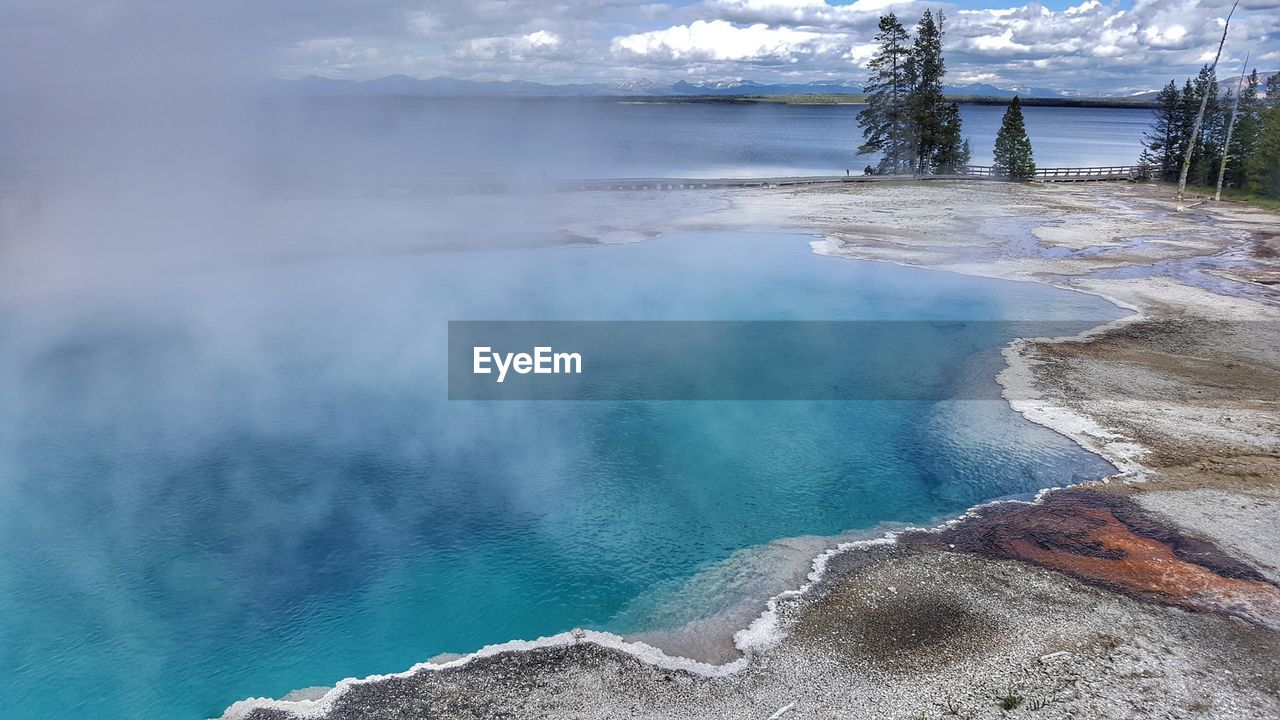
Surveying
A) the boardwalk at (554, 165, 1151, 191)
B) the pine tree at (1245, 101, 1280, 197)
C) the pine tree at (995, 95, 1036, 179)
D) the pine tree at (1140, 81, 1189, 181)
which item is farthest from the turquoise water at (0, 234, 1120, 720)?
the pine tree at (1140, 81, 1189, 181)

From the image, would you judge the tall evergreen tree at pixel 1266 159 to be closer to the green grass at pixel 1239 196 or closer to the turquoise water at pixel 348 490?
the green grass at pixel 1239 196

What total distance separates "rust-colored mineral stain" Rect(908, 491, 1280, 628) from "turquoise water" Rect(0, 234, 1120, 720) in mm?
1012

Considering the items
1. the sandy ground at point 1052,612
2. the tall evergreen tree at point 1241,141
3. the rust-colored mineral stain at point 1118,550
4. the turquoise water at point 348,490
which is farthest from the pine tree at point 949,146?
the rust-colored mineral stain at point 1118,550

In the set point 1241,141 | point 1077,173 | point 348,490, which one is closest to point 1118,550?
point 348,490

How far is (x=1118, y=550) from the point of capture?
42.4 ft

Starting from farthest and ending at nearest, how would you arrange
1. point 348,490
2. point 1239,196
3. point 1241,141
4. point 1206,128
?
point 1206,128 < point 1241,141 < point 1239,196 < point 348,490

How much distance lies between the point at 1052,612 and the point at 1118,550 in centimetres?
249

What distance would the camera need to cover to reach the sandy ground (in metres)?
9.80

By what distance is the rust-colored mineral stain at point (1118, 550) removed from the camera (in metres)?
11.7

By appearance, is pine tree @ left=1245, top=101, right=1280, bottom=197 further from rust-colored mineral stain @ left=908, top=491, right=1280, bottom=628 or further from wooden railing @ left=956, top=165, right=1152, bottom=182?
rust-colored mineral stain @ left=908, top=491, right=1280, bottom=628

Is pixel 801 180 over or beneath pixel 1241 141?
beneath

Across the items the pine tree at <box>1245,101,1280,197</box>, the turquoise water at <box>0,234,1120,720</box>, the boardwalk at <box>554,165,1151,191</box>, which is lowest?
the turquoise water at <box>0,234,1120,720</box>

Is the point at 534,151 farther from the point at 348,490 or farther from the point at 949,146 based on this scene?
the point at 348,490

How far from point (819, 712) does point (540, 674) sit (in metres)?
3.52
